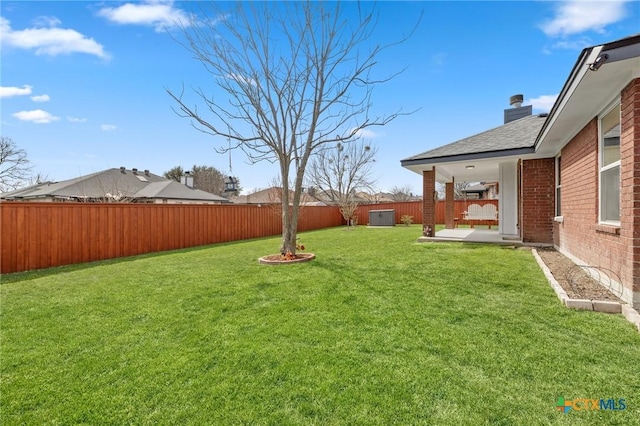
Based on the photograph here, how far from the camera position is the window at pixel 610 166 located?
13.4 ft

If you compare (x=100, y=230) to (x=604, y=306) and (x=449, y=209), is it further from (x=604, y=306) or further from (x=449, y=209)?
(x=449, y=209)

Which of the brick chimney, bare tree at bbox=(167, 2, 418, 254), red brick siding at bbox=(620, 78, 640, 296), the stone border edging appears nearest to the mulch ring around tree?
bare tree at bbox=(167, 2, 418, 254)

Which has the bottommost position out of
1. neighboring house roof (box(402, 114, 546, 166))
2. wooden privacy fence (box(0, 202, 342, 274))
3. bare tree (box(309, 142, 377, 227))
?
wooden privacy fence (box(0, 202, 342, 274))

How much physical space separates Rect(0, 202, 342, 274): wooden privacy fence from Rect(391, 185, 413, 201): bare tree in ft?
119

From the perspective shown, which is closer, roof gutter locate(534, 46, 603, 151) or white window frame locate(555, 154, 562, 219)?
roof gutter locate(534, 46, 603, 151)

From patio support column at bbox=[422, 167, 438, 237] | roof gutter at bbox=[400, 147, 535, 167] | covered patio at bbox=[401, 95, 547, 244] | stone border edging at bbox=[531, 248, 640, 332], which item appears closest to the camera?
stone border edging at bbox=[531, 248, 640, 332]

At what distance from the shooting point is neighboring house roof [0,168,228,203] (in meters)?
19.0

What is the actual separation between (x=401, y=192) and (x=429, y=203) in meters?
37.9

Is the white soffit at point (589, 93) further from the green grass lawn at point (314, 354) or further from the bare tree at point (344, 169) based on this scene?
the bare tree at point (344, 169)

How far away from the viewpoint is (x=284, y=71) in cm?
732

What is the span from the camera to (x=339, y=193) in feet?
93.0

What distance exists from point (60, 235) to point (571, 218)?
→ 11366 millimetres

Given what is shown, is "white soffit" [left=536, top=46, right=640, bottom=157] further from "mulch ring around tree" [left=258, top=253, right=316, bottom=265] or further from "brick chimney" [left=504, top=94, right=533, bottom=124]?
"brick chimney" [left=504, top=94, right=533, bottom=124]

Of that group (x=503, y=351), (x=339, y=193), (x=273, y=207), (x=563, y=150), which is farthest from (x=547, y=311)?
(x=339, y=193)
